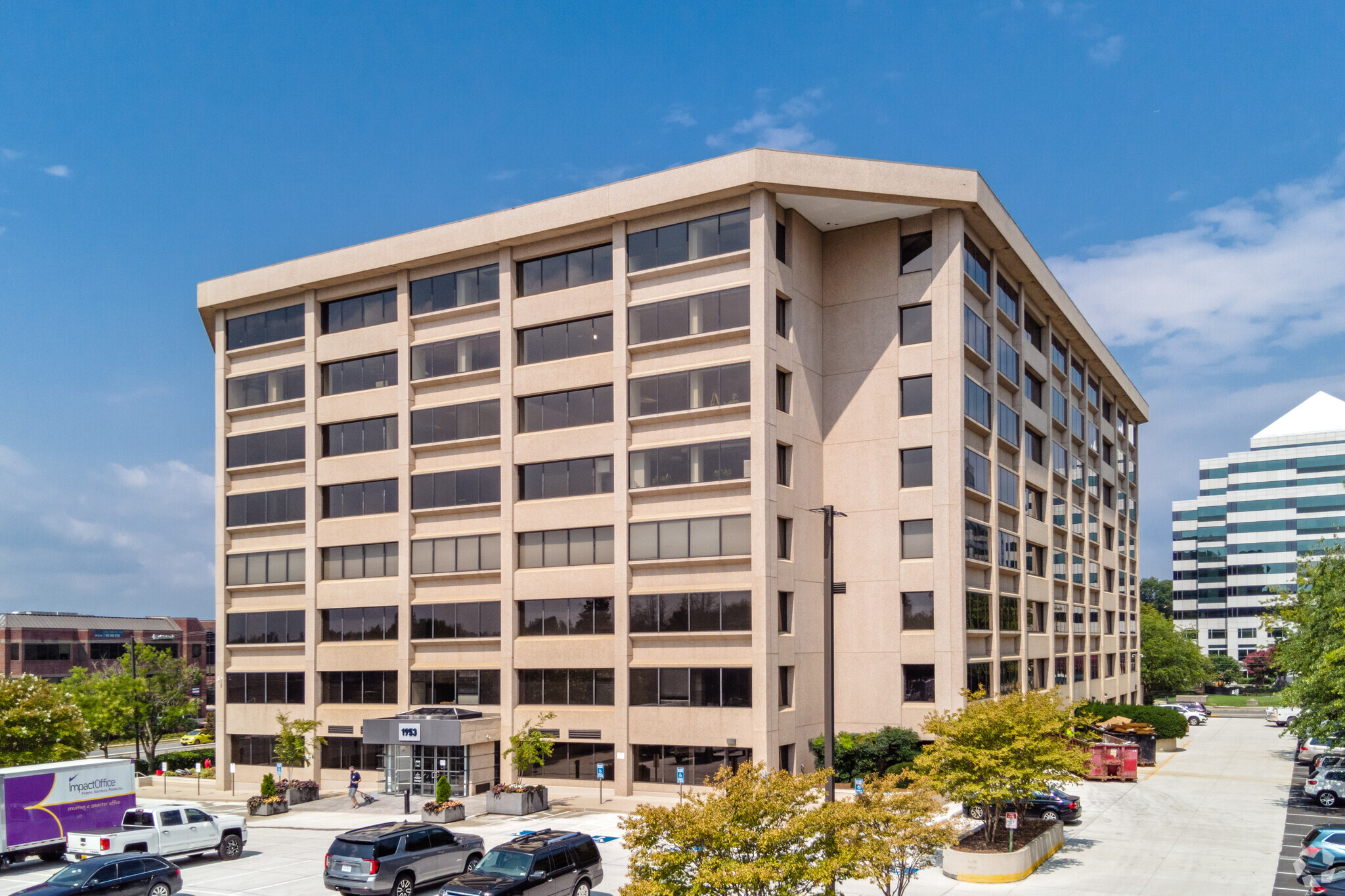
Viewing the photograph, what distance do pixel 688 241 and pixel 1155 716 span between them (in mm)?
41719

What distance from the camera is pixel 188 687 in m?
88.1

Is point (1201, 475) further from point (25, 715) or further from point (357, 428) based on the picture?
point (25, 715)

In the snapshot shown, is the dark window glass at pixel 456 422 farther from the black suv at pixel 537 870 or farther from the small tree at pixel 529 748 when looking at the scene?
the black suv at pixel 537 870

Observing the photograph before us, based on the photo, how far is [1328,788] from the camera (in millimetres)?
41625

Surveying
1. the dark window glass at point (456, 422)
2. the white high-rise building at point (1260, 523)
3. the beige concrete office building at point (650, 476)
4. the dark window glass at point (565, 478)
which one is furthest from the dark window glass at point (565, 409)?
the white high-rise building at point (1260, 523)

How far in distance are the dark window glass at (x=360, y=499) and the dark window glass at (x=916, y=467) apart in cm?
2477

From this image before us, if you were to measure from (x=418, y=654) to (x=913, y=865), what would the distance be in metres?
33.4

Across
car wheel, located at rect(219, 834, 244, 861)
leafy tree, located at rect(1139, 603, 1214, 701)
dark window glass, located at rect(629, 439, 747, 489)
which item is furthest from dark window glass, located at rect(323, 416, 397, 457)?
leafy tree, located at rect(1139, 603, 1214, 701)

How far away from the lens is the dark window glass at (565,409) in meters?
48.4

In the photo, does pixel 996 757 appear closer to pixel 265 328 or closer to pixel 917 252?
pixel 917 252

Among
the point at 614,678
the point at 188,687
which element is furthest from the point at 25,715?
the point at 188,687

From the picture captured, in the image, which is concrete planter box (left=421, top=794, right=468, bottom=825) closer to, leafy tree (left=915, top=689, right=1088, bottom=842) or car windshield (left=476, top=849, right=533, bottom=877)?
car windshield (left=476, top=849, right=533, bottom=877)

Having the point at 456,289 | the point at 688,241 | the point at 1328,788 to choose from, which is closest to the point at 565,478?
the point at 456,289

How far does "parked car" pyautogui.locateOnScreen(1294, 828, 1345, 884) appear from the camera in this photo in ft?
90.6
